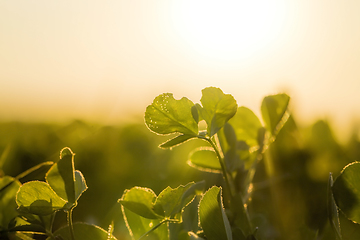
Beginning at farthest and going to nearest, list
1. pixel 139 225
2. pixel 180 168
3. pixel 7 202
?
pixel 180 168 < pixel 7 202 < pixel 139 225

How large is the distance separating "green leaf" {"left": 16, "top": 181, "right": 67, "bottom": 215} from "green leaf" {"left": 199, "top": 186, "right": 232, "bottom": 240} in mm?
241

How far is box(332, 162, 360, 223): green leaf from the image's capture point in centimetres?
44

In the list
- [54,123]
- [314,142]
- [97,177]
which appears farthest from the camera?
[54,123]

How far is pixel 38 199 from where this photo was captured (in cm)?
48

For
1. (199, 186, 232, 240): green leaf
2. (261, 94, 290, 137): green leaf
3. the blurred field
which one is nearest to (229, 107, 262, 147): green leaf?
(261, 94, 290, 137): green leaf

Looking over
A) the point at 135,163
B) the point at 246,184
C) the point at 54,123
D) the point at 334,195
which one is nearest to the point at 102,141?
the point at 135,163

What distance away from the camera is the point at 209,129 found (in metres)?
0.50

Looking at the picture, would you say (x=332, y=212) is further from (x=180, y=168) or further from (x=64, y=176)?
(x=180, y=168)

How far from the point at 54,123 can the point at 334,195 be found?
115 inches

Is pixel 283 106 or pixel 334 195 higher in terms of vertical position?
pixel 283 106

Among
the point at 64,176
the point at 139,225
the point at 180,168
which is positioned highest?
the point at 64,176

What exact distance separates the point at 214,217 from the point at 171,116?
19 centimetres

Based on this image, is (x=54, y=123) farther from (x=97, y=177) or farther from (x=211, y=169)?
(x=211, y=169)

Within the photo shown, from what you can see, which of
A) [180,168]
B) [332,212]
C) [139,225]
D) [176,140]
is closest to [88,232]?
[139,225]
